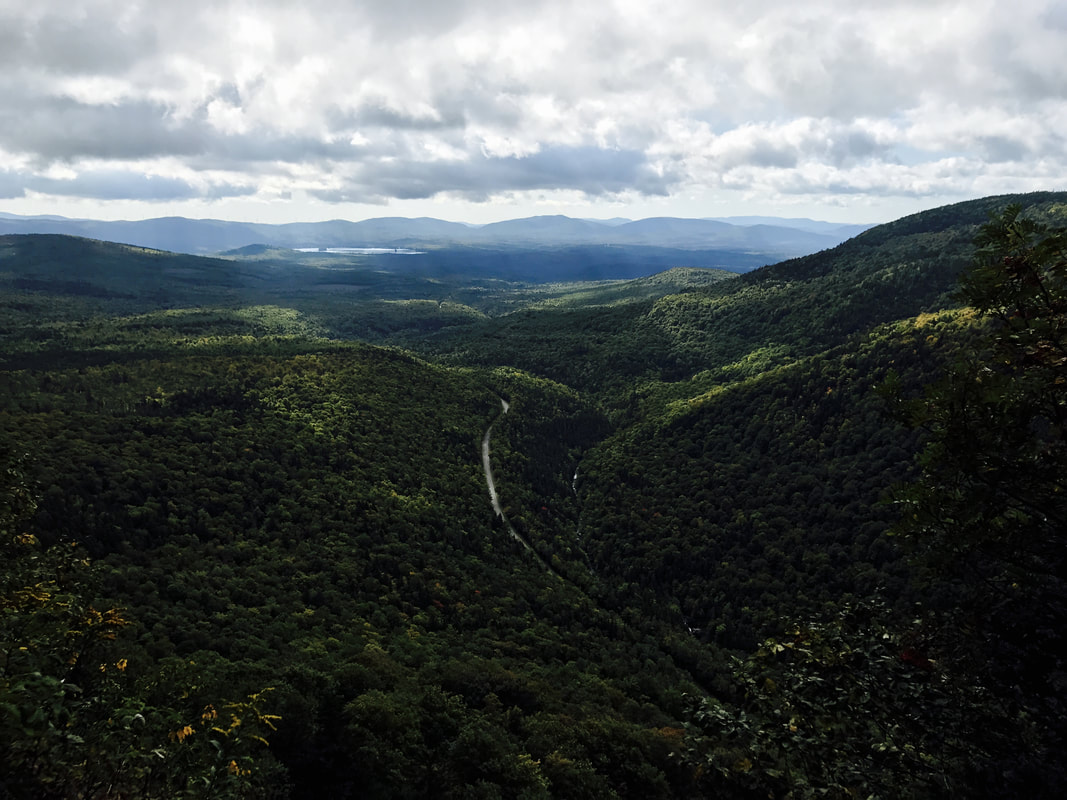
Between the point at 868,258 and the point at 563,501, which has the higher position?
the point at 868,258

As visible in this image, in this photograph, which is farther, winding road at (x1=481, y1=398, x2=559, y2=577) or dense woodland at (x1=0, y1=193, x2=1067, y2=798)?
winding road at (x1=481, y1=398, x2=559, y2=577)

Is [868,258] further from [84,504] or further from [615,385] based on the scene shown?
[84,504]

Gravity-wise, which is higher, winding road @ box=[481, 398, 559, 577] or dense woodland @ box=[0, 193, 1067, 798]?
dense woodland @ box=[0, 193, 1067, 798]

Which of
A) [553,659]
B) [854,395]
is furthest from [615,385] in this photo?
[553,659]

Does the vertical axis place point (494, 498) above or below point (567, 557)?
above

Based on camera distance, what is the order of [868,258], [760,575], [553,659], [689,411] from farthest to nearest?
[868,258] < [689,411] < [760,575] < [553,659]

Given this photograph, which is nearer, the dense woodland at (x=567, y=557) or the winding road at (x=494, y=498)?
the dense woodland at (x=567, y=557)

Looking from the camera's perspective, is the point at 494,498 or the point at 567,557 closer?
the point at 567,557

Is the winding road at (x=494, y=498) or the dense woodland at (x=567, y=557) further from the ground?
the dense woodland at (x=567, y=557)
